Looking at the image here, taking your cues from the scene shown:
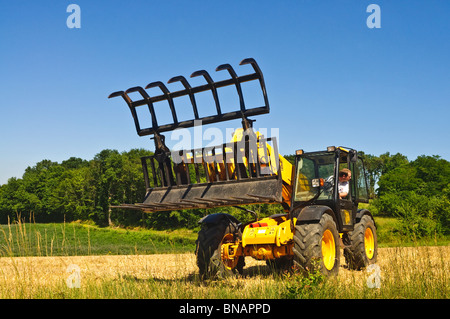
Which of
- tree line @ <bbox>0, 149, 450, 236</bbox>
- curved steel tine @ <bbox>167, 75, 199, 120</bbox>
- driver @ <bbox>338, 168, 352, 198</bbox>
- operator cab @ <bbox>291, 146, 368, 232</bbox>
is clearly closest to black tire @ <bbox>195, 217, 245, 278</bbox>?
operator cab @ <bbox>291, 146, 368, 232</bbox>

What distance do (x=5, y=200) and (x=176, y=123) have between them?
77.6 meters

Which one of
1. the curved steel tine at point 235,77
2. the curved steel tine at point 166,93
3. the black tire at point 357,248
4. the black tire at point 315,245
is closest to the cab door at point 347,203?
the black tire at point 357,248

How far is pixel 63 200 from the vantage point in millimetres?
68375

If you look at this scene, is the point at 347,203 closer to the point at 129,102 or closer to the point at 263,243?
the point at 263,243

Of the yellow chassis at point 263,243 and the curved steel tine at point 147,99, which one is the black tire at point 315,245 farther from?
the curved steel tine at point 147,99

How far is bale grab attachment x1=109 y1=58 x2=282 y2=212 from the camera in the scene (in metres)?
6.82

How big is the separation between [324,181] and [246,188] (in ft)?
6.28

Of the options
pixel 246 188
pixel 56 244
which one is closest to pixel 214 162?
pixel 246 188

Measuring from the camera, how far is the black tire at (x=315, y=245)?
667 cm

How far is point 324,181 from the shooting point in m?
8.00
